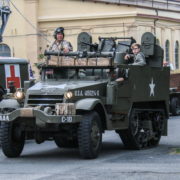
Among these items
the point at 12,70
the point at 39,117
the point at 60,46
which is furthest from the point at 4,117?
the point at 12,70

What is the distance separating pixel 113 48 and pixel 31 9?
3384 centimetres

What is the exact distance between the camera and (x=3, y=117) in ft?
44.7

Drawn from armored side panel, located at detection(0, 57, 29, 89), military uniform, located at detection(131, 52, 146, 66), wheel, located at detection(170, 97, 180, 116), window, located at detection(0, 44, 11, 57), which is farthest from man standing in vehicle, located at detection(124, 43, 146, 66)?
window, located at detection(0, 44, 11, 57)

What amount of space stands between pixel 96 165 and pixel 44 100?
1.93m

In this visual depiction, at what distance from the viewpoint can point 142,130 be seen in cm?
1606

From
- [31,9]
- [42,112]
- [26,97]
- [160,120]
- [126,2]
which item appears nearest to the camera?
[42,112]

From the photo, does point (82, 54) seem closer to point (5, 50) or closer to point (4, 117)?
point (4, 117)

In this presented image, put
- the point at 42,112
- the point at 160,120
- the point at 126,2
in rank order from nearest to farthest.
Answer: the point at 42,112
the point at 160,120
the point at 126,2

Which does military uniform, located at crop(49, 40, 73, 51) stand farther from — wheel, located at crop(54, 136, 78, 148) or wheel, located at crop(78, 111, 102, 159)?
wheel, located at crop(78, 111, 102, 159)

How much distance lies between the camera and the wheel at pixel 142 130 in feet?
50.5

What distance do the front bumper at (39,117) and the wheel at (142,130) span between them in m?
2.32

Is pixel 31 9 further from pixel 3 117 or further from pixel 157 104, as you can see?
pixel 3 117

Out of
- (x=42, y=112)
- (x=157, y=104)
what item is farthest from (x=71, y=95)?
(x=157, y=104)

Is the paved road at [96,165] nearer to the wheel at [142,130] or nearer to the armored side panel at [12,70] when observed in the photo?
the wheel at [142,130]
